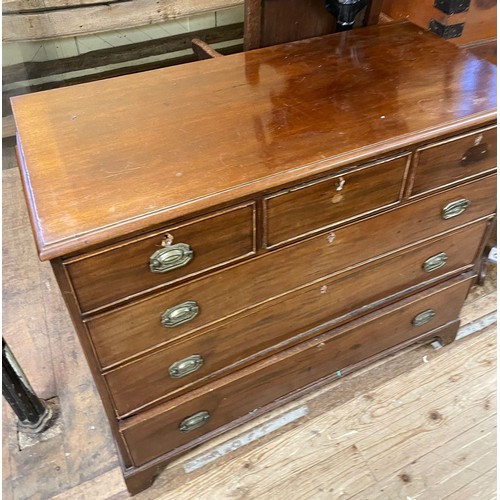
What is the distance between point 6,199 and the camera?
2.21 m

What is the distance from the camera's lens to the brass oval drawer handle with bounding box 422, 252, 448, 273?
1404 mm

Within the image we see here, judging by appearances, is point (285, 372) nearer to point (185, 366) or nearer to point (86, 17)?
point (185, 366)

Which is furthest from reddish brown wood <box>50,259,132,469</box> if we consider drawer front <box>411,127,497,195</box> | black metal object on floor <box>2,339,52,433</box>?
drawer front <box>411,127,497,195</box>

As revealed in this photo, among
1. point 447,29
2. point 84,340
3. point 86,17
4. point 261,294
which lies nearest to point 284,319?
point 261,294

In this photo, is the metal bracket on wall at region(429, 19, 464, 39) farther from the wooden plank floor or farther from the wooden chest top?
the wooden plank floor

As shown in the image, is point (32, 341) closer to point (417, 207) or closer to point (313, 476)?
point (313, 476)

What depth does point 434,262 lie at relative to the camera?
4.66 feet

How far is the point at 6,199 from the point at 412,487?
75.1 inches

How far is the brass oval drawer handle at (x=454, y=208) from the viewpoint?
1277 millimetres

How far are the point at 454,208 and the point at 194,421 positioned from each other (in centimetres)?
86

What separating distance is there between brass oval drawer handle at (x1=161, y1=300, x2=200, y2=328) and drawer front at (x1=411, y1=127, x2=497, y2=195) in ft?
1.83

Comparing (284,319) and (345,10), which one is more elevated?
(345,10)

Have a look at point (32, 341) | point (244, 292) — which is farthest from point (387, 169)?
point (32, 341)

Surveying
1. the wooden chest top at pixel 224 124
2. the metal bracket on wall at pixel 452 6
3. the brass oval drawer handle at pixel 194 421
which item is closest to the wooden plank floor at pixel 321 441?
the brass oval drawer handle at pixel 194 421
